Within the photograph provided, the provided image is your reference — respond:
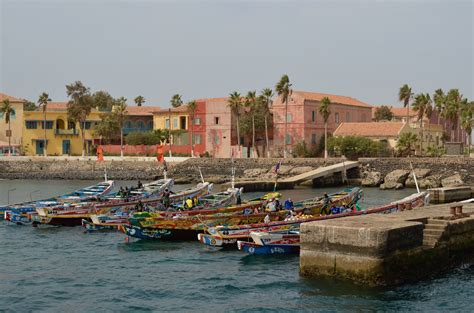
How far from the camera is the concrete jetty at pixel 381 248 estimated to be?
25.1 metres

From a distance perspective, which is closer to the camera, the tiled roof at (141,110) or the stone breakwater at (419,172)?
the stone breakwater at (419,172)

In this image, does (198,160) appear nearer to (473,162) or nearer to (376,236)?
(473,162)

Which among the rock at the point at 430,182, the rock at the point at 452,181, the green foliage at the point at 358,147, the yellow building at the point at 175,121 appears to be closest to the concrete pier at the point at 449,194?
the rock at the point at 452,181

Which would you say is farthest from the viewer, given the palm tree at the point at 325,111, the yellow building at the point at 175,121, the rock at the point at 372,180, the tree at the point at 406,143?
the yellow building at the point at 175,121

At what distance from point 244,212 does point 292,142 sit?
56.6 metres

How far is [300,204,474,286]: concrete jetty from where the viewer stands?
2514cm

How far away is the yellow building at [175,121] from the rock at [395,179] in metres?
37.5

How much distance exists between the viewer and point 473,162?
254 ft

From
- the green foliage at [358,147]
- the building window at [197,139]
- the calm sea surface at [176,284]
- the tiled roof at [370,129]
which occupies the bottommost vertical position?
the calm sea surface at [176,284]

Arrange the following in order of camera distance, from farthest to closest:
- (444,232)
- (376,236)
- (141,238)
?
(141,238) → (444,232) → (376,236)

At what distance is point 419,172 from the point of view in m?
77.2

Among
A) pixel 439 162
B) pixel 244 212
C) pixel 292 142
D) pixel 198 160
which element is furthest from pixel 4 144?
pixel 244 212

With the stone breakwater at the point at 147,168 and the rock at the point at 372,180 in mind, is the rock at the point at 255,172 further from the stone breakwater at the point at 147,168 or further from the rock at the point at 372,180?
the rock at the point at 372,180

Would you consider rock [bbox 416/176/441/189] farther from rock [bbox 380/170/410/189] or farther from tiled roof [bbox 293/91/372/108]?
tiled roof [bbox 293/91/372/108]
